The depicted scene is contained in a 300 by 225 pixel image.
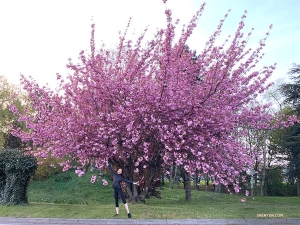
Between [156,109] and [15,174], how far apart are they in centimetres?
599

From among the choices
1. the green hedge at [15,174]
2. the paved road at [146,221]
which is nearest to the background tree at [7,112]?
the green hedge at [15,174]

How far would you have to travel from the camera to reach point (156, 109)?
1159 centimetres

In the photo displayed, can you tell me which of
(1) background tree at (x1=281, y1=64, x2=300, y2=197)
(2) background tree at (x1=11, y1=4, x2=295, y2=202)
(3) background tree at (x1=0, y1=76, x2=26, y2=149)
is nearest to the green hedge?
(2) background tree at (x1=11, y1=4, x2=295, y2=202)

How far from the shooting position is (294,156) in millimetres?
23234

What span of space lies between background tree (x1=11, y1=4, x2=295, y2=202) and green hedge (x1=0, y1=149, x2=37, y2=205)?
693mm

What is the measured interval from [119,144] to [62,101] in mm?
2868

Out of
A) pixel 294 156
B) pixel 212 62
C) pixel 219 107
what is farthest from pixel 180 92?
pixel 294 156

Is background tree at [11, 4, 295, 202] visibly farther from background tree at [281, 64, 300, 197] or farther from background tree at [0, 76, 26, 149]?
background tree at [0, 76, 26, 149]

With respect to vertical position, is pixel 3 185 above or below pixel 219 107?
below

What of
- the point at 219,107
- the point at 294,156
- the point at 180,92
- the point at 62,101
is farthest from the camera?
the point at 294,156

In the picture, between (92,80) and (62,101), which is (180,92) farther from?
(62,101)

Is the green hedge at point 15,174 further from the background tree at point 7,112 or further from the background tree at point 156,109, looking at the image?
the background tree at point 7,112

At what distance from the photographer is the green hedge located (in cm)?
1266

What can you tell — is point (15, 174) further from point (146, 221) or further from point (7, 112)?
point (7, 112)
